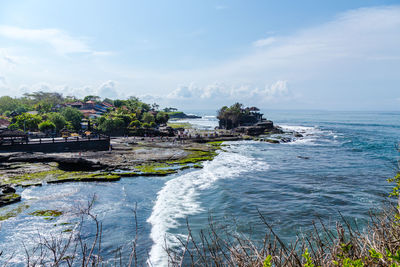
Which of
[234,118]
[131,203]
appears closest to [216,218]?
[131,203]

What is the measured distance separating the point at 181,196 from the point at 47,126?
160 ft

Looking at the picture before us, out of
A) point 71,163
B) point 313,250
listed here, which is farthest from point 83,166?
point 313,250

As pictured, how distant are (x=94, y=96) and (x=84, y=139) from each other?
12569cm

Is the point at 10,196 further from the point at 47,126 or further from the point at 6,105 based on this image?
the point at 6,105

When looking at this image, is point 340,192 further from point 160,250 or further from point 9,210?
point 9,210

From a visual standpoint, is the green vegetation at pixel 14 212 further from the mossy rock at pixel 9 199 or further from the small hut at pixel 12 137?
the small hut at pixel 12 137

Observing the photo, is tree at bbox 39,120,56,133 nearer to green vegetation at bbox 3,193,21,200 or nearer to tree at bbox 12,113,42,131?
tree at bbox 12,113,42,131

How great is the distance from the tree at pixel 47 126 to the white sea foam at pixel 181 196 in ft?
134

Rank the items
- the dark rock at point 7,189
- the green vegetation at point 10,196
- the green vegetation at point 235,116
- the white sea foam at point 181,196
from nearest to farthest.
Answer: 1. the white sea foam at point 181,196
2. the green vegetation at point 10,196
3. the dark rock at point 7,189
4. the green vegetation at point 235,116

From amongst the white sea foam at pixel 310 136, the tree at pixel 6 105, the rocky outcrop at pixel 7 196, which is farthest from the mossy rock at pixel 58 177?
the tree at pixel 6 105

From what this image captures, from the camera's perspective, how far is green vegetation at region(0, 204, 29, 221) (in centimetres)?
1656

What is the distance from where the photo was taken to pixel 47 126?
5688 centimetres

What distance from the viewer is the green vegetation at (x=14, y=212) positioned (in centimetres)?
1656

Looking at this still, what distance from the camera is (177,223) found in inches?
651
